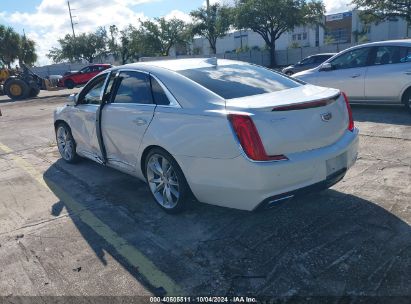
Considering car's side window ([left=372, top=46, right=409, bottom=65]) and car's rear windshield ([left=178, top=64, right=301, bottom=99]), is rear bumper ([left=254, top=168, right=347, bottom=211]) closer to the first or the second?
car's rear windshield ([left=178, top=64, right=301, bottom=99])

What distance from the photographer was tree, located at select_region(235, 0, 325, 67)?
4050 cm

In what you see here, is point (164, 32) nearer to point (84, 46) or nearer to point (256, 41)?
point (84, 46)

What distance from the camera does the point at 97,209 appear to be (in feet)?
15.0

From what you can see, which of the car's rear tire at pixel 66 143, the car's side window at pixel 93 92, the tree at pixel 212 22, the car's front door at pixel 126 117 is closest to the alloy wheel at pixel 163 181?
the car's front door at pixel 126 117

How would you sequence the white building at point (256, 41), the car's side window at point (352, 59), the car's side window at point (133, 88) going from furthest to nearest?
the white building at point (256, 41), the car's side window at point (352, 59), the car's side window at point (133, 88)

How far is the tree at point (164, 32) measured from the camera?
52216 mm

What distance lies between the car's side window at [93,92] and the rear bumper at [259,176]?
2149 millimetres

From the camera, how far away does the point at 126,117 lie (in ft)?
15.0

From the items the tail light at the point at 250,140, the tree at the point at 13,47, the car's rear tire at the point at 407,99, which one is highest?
the tree at the point at 13,47

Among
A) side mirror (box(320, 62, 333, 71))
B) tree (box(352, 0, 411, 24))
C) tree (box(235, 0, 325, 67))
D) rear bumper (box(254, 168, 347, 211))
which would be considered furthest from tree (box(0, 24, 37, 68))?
rear bumper (box(254, 168, 347, 211))

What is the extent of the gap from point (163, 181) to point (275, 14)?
40085 millimetres

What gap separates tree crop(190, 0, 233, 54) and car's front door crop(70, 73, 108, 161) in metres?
43.9

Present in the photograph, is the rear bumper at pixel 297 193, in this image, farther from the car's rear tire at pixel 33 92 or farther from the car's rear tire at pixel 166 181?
the car's rear tire at pixel 33 92

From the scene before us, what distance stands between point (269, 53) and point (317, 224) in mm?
45171
